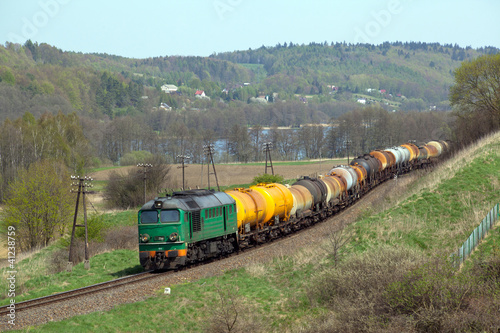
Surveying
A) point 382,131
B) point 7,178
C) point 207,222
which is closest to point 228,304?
point 207,222

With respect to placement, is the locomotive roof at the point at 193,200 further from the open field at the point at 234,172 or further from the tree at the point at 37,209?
the open field at the point at 234,172

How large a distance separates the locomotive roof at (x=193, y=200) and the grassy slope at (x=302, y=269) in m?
3.93

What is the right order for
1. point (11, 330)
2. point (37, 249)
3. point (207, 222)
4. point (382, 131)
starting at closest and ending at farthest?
point (11, 330), point (207, 222), point (37, 249), point (382, 131)

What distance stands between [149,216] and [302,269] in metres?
7.98

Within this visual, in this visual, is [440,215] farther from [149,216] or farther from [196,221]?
[149,216]

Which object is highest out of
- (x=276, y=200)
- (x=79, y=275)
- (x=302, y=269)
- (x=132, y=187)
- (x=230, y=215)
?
(x=276, y=200)

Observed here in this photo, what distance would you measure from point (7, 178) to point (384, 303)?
83719mm

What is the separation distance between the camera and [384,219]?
30.2 m

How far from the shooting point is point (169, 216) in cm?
2597

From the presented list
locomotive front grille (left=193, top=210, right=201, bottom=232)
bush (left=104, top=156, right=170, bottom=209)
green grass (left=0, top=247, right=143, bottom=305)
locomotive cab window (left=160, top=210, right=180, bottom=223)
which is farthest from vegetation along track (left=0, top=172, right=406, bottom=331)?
bush (left=104, top=156, right=170, bottom=209)

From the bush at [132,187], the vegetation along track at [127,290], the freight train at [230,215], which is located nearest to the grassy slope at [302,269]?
the vegetation along track at [127,290]

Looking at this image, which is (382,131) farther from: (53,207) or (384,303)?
(384,303)

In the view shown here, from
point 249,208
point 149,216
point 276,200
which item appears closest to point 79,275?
point 149,216

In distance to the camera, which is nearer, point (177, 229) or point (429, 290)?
point (429, 290)
